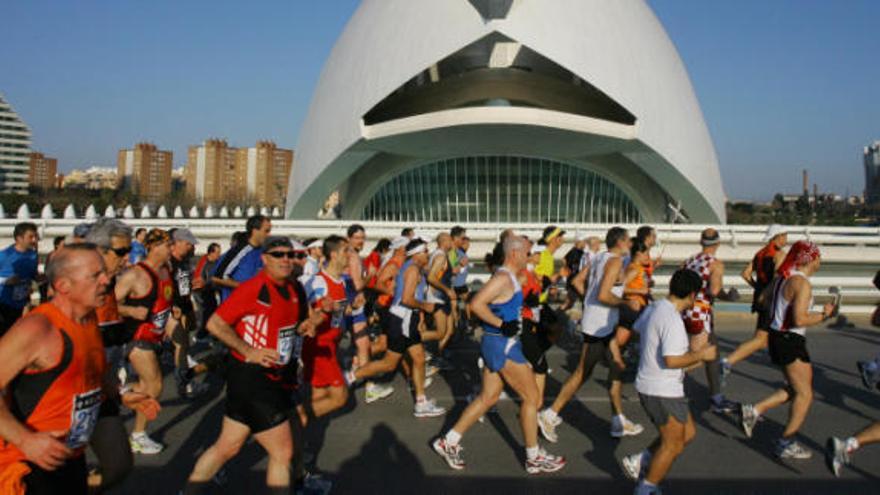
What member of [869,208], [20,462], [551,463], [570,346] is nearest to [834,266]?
[570,346]

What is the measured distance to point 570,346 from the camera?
27.2 ft

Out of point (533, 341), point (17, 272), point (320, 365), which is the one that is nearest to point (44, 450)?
point (320, 365)

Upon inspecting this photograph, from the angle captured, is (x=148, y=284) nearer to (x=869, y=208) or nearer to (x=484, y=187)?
(x=484, y=187)

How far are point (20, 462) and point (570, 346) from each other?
6.87 metres

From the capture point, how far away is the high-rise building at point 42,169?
134375mm

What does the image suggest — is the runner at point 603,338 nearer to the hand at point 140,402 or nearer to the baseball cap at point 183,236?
the hand at point 140,402

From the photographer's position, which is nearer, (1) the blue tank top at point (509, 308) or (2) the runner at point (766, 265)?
(1) the blue tank top at point (509, 308)

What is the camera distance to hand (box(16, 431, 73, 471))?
7.04ft

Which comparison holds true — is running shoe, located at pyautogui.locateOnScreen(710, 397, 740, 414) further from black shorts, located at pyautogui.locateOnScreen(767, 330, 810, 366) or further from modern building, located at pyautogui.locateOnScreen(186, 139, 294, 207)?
modern building, located at pyautogui.locateOnScreen(186, 139, 294, 207)

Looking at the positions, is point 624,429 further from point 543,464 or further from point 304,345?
point 304,345

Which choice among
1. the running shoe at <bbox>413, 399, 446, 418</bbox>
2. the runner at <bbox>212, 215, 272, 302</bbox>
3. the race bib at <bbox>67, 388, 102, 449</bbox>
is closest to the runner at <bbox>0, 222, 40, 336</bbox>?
the runner at <bbox>212, 215, 272, 302</bbox>

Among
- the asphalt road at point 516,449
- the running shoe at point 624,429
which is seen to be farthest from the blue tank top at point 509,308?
the running shoe at point 624,429

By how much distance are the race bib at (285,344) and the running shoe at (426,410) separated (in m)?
2.11

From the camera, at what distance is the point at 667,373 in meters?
3.51
